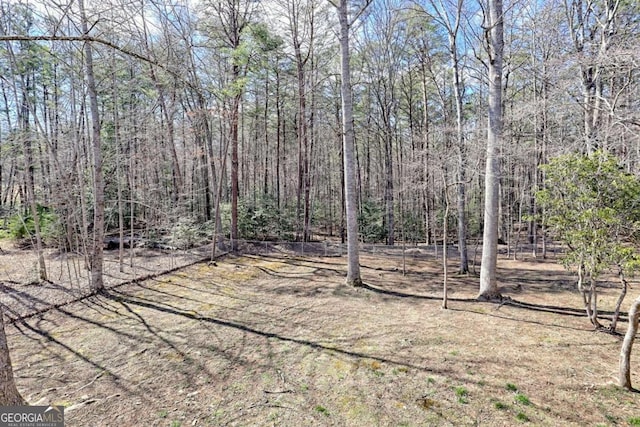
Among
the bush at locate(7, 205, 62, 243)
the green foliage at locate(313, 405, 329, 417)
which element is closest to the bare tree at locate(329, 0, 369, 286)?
the green foliage at locate(313, 405, 329, 417)

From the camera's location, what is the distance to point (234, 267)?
958 cm

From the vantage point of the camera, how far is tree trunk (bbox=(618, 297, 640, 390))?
8.97ft

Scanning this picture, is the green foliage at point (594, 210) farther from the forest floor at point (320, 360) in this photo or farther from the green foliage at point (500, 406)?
the green foliage at point (500, 406)

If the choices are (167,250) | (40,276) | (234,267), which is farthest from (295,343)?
(167,250)

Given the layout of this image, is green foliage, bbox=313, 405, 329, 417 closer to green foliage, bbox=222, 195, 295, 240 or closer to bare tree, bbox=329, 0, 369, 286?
bare tree, bbox=329, 0, 369, 286

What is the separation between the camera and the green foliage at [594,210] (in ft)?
12.1

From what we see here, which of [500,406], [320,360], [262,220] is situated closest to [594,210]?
[500,406]

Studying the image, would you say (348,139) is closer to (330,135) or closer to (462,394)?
(462,394)

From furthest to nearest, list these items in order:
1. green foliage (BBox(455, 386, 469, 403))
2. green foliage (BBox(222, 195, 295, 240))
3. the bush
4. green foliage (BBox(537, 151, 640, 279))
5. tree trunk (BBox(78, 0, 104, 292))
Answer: green foliage (BBox(222, 195, 295, 240))
the bush
tree trunk (BBox(78, 0, 104, 292))
green foliage (BBox(537, 151, 640, 279))
green foliage (BBox(455, 386, 469, 403))

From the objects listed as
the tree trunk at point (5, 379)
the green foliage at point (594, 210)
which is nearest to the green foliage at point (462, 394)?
the green foliage at point (594, 210)

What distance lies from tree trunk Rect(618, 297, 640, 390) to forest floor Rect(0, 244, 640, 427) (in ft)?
0.37

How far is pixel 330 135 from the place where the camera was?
16.9m

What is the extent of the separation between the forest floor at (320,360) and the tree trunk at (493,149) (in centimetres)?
66

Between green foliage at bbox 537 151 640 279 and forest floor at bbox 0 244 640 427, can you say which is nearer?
forest floor at bbox 0 244 640 427
